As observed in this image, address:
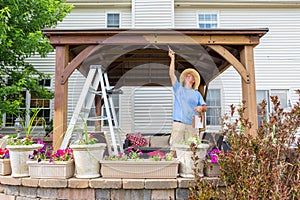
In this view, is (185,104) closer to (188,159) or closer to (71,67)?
(188,159)

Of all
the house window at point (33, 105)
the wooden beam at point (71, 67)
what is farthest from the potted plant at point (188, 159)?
the house window at point (33, 105)

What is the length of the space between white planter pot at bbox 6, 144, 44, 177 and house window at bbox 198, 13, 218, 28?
20.2 feet

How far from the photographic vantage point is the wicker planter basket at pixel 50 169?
2115mm

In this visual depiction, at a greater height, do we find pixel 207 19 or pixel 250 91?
pixel 207 19

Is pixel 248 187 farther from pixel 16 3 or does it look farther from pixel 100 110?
pixel 16 3

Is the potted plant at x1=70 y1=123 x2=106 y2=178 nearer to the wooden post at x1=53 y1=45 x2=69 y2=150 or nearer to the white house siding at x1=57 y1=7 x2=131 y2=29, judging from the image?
the wooden post at x1=53 y1=45 x2=69 y2=150

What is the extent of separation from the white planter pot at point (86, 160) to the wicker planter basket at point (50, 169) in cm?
9

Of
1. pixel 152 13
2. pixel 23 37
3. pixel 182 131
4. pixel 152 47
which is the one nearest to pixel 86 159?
pixel 182 131

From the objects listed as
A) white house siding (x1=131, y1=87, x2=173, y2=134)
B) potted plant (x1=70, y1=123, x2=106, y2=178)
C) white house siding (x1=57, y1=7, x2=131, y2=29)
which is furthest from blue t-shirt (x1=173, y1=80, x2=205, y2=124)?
white house siding (x1=57, y1=7, x2=131, y2=29)

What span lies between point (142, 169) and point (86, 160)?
0.51m

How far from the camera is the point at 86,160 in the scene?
2.12 m

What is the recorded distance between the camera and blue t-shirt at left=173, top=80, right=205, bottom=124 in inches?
115

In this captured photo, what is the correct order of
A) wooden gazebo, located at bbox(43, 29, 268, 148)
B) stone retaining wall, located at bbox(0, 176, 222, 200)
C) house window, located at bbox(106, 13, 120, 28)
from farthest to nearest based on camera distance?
house window, located at bbox(106, 13, 120, 28) < wooden gazebo, located at bbox(43, 29, 268, 148) < stone retaining wall, located at bbox(0, 176, 222, 200)

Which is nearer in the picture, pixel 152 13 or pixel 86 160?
pixel 86 160
